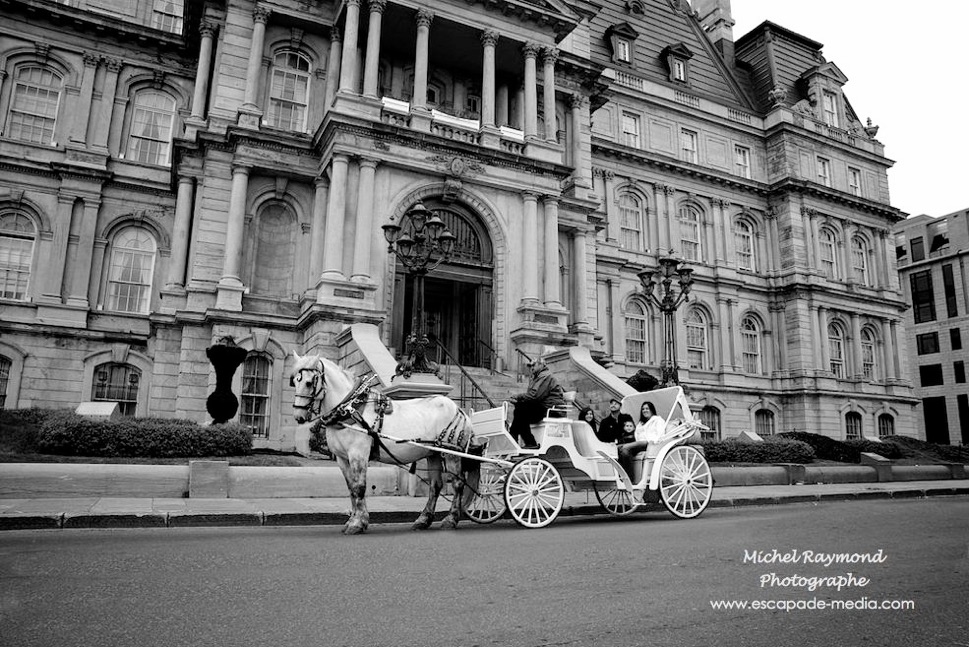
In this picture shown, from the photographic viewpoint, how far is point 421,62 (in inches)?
917

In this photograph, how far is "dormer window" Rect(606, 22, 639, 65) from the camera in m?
39.9

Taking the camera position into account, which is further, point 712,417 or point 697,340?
point 697,340

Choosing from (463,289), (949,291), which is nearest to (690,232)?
(463,289)

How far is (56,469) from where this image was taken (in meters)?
11.1

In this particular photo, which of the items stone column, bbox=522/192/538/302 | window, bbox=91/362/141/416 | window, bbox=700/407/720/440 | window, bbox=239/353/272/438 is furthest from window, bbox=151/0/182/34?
window, bbox=700/407/720/440

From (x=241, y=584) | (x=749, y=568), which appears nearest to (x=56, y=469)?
(x=241, y=584)

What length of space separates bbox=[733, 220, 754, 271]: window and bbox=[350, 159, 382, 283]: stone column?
2675 cm

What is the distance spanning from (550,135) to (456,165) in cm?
463

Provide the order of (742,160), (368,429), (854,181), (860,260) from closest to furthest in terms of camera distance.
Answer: (368,429) < (742,160) < (860,260) < (854,181)

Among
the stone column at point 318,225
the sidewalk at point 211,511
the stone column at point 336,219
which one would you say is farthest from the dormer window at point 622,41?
the sidewalk at point 211,511

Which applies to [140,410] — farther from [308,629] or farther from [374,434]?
[308,629]

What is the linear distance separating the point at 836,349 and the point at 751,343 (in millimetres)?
5731

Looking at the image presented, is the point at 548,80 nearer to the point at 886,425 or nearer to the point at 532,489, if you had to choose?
the point at 532,489

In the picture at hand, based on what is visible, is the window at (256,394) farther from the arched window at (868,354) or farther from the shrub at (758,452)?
the arched window at (868,354)
